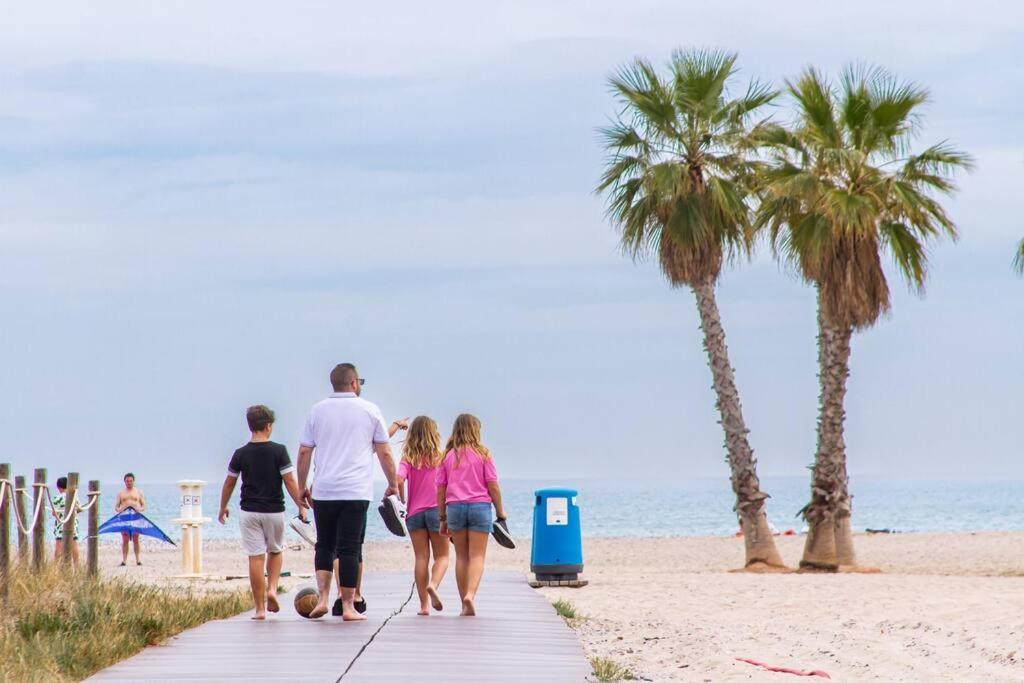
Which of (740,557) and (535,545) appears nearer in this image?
(535,545)

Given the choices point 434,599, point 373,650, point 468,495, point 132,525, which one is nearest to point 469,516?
point 468,495

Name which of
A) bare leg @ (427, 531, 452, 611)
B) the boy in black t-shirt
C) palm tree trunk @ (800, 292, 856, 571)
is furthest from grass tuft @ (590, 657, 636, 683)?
palm tree trunk @ (800, 292, 856, 571)

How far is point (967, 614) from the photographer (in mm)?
14406

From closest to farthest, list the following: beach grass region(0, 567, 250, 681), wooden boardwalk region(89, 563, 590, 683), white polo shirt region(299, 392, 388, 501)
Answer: wooden boardwalk region(89, 563, 590, 683) < beach grass region(0, 567, 250, 681) < white polo shirt region(299, 392, 388, 501)

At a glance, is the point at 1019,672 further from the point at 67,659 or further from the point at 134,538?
the point at 134,538

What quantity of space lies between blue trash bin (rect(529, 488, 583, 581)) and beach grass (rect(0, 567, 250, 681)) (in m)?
4.71

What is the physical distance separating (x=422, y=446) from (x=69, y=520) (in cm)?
618

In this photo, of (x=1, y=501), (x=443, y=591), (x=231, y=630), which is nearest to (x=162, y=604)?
(x=231, y=630)

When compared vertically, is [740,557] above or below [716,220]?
below

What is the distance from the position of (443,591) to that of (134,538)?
16579 mm

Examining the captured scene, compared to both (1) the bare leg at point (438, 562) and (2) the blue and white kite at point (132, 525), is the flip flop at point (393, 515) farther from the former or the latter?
Result: (2) the blue and white kite at point (132, 525)

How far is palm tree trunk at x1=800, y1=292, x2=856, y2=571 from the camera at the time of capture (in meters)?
24.4

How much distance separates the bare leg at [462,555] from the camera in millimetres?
11562

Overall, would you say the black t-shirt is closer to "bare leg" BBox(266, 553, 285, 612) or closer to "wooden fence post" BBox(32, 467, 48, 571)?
"bare leg" BBox(266, 553, 285, 612)
